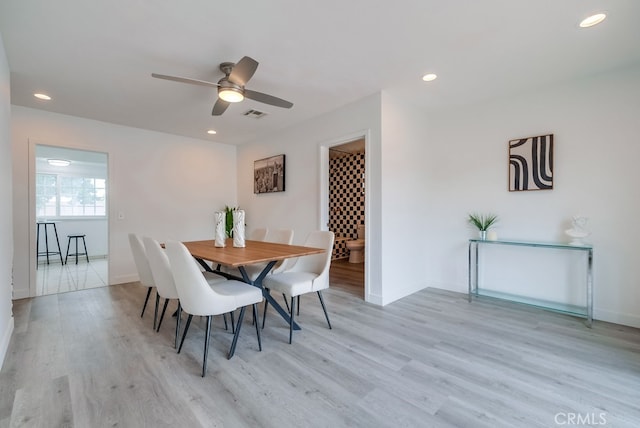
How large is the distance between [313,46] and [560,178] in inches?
117

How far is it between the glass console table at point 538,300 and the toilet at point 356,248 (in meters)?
2.54

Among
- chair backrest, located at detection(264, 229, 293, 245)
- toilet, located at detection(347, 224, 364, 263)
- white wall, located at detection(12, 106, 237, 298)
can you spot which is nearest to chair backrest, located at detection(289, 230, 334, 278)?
chair backrest, located at detection(264, 229, 293, 245)

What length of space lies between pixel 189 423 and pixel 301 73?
296 cm

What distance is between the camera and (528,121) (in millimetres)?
3332

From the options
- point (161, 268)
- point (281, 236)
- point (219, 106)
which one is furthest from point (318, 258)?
point (219, 106)

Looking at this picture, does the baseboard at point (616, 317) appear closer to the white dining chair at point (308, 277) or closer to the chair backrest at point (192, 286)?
the white dining chair at point (308, 277)

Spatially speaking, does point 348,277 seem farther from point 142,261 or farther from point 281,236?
point 142,261

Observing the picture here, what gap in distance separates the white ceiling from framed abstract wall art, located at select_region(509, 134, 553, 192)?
2.08ft

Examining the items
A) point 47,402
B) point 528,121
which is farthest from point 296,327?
point 528,121

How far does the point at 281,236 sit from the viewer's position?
11.3 feet

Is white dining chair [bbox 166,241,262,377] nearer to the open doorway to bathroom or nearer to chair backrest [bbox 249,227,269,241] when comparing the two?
chair backrest [bbox 249,227,269,241]

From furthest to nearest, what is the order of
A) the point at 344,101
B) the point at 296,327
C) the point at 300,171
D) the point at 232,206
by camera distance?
the point at 232,206
the point at 300,171
the point at 344,101
the point at 296,327

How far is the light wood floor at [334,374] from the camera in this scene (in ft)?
5.15

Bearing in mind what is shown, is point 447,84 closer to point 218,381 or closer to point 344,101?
point 344,101
